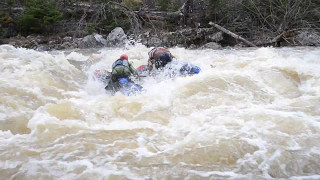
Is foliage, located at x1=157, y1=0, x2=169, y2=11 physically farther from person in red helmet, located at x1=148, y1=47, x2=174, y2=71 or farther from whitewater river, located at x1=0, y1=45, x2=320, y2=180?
whitewater river, located at x1=0, y1=45, x2=320, y2=180

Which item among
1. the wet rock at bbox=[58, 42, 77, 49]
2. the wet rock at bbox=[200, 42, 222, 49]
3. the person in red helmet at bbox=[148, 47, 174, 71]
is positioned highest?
the person in red helmet at bbox=[148, 47, 174, 71]

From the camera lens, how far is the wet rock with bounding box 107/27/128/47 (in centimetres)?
1443

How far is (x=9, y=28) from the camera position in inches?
600

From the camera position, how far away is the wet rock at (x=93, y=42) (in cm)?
1412

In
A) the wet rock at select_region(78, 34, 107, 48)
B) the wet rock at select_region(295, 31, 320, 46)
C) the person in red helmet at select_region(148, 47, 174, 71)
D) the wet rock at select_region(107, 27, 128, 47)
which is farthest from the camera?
the wet rock at select_region(107, 27, 128, 47)

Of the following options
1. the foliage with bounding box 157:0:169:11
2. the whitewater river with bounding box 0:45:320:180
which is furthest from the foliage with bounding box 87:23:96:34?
the whitewater river with bounding box 0:45:320:180

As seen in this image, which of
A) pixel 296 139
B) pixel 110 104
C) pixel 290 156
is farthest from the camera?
pixel 110 104

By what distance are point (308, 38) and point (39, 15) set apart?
12.0 metres

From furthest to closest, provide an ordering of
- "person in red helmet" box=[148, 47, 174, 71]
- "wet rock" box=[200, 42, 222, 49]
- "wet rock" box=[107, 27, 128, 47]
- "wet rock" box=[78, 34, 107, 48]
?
"wet rock" box=[107, 27, 128, 47]
"wet rock" box=[78, 34, 107, 48]
"wet rock" box=[200, 42, 222, 49]
"person in red helmet" box=[148, 47, 174, 71]

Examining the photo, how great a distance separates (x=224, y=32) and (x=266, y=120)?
10153 millimetres

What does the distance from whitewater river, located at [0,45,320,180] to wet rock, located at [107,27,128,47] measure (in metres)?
7.92

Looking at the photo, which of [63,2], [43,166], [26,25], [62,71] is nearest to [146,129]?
[43,166]

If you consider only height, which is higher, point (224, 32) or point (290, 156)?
point (290, 156)

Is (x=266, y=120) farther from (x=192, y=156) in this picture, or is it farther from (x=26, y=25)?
(x=26, y=25)
